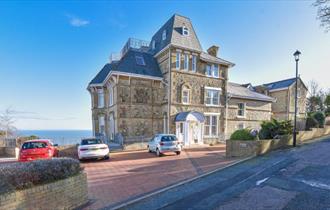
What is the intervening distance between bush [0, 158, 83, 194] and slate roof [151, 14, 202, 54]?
53.6 feet

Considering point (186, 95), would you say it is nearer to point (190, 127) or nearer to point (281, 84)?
point (190, 127)

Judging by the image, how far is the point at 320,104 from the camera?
1485 inches

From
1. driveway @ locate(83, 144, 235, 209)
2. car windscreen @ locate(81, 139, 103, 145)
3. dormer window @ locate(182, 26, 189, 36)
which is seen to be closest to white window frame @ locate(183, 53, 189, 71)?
dormer window @ locate(182, 26, 189, 36)

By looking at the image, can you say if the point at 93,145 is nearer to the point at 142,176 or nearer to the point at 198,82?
the point at 142,176

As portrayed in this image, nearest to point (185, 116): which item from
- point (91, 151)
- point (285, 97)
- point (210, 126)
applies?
point (210, 126)

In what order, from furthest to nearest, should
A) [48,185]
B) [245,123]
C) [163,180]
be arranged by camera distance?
[245,123] < [163,180] < [48,185]

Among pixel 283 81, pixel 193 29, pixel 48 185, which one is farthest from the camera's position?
pixel 283 81

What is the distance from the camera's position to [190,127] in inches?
762

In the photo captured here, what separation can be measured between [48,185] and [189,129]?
15.8 meters

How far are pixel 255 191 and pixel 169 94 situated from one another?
44.7ft

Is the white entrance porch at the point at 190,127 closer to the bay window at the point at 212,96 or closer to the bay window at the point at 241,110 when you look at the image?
the bay window at the point at 212,96

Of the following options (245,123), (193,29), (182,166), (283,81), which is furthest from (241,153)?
(283,81)

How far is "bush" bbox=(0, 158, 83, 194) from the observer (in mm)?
3906

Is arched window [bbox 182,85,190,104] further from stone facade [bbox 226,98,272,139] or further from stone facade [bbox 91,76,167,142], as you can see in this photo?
stone facade [bbox 226,98,272,139]
